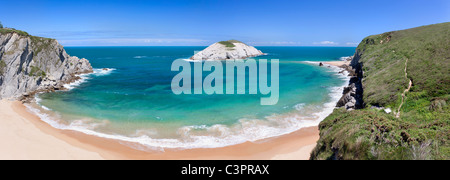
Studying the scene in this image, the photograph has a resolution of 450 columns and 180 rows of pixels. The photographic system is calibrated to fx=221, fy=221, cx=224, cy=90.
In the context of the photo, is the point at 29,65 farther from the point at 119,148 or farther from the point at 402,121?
the point at 402,121

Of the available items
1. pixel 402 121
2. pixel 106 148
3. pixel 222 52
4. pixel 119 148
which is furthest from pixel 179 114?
pixel 222 52

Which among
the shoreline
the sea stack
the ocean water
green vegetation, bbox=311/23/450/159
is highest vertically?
the sea stack

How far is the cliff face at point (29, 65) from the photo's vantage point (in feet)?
108

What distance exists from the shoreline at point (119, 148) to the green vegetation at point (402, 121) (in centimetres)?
261

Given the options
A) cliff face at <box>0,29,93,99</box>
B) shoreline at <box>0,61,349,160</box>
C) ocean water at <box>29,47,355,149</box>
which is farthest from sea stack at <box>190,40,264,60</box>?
shoreline at <box>0,61,349,160</box>

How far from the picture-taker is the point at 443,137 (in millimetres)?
10062

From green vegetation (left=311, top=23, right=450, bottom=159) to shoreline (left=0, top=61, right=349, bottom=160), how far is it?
2.61m

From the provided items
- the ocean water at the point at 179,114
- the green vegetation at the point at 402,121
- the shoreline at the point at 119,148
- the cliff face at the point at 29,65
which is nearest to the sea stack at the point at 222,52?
the cliff face at the point at 29,65

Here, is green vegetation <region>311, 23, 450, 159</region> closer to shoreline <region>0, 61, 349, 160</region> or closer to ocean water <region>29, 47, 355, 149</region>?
shoreline <region>0, 61, 349, 160</region>

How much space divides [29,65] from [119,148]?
3289cm

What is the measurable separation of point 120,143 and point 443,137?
2052 cm

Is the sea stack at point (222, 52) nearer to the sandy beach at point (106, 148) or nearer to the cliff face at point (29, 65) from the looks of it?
the cliff face at point (29, 65)

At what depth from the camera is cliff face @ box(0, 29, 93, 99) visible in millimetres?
33028
